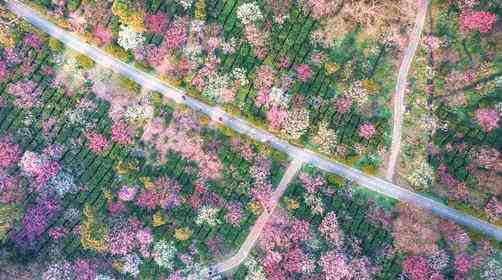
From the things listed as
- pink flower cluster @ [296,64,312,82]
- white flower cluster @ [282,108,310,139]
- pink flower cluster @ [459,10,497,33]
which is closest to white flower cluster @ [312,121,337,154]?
white flower cluster @ [282,108,310,139]

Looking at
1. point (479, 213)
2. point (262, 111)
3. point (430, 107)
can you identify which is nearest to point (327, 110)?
point (262, 111)

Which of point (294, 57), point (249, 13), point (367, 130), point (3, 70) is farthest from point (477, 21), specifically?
point (3, 70)

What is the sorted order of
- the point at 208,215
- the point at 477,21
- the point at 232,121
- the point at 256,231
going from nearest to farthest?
the point at 477,21
the point at 208,215
the point at 232,121
the point at 256,231

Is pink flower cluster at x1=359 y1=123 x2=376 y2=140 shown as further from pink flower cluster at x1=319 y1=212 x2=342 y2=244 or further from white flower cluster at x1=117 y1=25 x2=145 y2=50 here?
white flower cluster at x1=117 y1=25 x2=145 y2=50

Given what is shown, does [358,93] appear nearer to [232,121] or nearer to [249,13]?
[232,121]

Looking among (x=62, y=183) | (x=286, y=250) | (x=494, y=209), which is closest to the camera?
(x=494, y=209)

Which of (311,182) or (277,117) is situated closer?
(277,117)

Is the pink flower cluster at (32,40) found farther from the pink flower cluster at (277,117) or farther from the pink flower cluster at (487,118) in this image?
the pink flower cluster at (487,118)
